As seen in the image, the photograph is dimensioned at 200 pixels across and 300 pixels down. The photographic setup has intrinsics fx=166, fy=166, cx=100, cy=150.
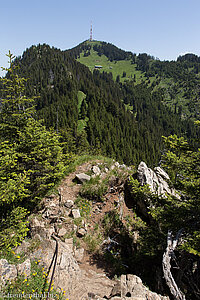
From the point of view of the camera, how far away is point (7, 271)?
439 cm

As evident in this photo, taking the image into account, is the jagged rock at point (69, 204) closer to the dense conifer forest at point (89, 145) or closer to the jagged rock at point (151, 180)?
the dense conifer forest at point (89, 145)

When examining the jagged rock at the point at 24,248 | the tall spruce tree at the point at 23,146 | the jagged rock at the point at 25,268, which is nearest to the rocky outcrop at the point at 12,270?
the jagged rock at the point at 25,268

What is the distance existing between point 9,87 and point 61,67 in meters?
124

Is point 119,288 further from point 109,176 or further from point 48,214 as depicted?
point 109,176

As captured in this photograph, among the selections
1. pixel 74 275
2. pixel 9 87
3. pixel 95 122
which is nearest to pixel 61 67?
pixel 95 122

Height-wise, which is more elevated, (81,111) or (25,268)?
(25,268)

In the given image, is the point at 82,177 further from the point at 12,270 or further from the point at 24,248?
the point at 12,270

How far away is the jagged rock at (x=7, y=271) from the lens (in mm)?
4286

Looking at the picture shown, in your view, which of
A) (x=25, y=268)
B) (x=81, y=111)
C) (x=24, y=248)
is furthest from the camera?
(x=81, y=111)

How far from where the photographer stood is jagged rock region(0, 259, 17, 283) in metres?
4.29

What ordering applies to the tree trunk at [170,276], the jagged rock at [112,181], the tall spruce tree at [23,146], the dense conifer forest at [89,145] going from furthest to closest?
1. the jagged rock at [112,181]
2. the tall spruce tree at [23,146]
3. the dense conifer forest at [89,145]
4. the tree trunk at [170,276]

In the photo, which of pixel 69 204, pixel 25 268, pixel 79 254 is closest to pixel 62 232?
pixel 79 254

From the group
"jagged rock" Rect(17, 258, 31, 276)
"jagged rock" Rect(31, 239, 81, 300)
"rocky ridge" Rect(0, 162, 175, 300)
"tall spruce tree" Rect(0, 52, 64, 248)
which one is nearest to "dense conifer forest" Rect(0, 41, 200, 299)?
"tall spruce tree" Rect(0, 52, 64, 248)

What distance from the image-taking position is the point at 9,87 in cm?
956
